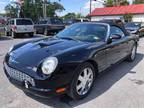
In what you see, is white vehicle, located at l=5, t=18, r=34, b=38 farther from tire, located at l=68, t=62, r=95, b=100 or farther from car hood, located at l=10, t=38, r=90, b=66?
tire, located at l=68, t=62, r=95, b=100

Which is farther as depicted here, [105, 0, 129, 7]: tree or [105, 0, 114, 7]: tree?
[105, 0, 114, 7]: tree

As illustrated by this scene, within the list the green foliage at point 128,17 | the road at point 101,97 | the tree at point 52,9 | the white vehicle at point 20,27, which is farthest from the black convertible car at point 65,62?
the tree at point 52,9

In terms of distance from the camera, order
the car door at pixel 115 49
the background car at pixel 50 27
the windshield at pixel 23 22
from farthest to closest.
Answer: the background car at pixel 50 27
the windshield at pixel 23 22
the car door at pixel 115 49

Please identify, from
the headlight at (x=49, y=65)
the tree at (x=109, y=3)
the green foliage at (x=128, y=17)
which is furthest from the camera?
the tree at (x=109, y=3)

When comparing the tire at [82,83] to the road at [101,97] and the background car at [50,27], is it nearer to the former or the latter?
the road at [101,97]

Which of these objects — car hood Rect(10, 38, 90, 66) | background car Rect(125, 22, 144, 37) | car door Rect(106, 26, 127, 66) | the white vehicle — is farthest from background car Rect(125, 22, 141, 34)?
car hood Rect(10, 38, 90, 66)

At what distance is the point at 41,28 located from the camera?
65.0 ft

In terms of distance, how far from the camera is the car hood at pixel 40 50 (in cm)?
376

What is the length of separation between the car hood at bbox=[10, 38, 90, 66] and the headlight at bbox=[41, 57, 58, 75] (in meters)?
0.16

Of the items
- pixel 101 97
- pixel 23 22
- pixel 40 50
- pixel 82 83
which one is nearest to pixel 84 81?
pixel 82 83

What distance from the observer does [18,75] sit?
3.72 metres

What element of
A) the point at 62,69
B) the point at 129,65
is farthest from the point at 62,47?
the point at 129,65

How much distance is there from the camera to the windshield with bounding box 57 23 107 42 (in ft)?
16.1

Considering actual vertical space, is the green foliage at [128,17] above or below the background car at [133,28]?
above
